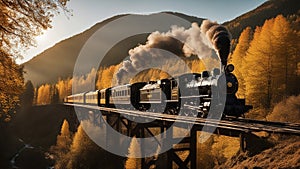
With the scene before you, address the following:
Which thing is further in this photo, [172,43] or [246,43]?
[246,43]

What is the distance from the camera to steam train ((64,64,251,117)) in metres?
14.1

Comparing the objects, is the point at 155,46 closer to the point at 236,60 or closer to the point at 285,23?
the point at 236,60

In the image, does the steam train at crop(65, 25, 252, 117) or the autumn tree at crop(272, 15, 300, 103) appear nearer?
the steam train at crop(65, 25, 252, 117)

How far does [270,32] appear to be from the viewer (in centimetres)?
3038

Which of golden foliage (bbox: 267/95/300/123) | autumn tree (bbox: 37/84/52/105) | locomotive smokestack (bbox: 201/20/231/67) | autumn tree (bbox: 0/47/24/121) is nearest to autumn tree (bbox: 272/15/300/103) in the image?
golden foliage (bbox: 267/95/300/123)

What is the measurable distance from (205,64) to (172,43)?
13895 millimetres

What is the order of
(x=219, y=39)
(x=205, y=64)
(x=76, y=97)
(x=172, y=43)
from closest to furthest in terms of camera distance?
(x=219, y=39)
(x=172, y=43)
(x=205, y=64)
(x=76, y=97)

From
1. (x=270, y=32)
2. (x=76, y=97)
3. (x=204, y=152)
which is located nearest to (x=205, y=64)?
(x=270, y=32)

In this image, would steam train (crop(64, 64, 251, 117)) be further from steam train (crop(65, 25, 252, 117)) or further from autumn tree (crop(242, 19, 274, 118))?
autumn tree (crop(242, 19, 274, 118))

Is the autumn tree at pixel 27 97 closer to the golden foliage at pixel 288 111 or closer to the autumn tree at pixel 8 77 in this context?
the golden foliage at pixel 288 111

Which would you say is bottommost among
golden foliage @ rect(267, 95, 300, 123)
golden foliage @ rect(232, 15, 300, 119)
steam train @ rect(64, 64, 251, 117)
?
golden foliage @ rect(267, 95, 300, 123)

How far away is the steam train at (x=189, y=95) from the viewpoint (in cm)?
1411

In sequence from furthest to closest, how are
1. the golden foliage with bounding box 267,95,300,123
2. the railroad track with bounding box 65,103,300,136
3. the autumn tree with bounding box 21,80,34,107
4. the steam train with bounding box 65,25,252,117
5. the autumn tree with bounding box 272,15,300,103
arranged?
the autumn tree with bounding box 21,80,34,107 < the autumn tree with bounding box 272,15,300,103 < the golden foliage with bounding box 267,95,300,123 < the steam train with bounding box 65,25,252,117 < the railroad track with bounding box 65,103,300,136

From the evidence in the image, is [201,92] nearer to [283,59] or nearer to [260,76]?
[260,76]
